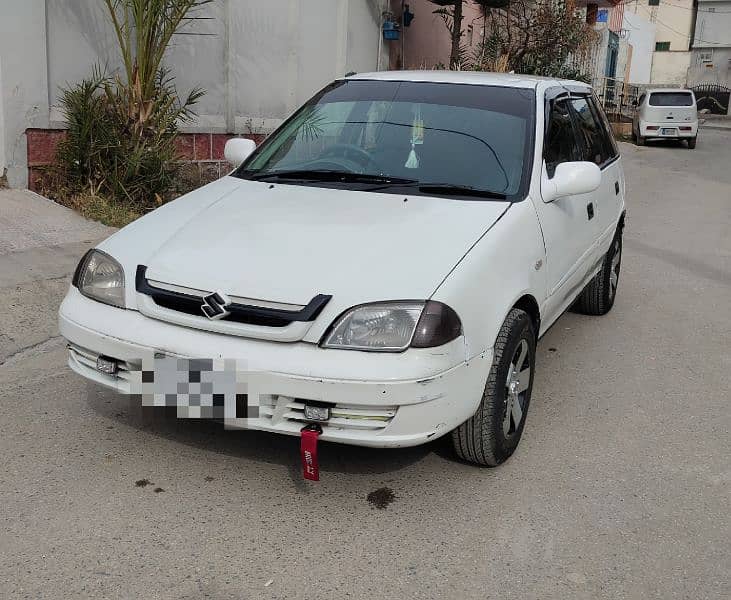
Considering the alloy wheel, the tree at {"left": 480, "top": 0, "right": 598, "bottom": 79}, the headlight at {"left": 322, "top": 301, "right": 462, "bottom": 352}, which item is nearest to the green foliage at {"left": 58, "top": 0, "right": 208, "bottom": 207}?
the alloy wheel

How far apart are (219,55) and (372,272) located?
7.86 metres

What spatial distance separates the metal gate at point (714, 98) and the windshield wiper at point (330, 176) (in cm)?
4973

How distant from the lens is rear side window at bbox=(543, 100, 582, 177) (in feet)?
14.6

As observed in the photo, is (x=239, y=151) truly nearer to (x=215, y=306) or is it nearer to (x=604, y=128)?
(x=215, y=306)

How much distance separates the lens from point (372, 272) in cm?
325

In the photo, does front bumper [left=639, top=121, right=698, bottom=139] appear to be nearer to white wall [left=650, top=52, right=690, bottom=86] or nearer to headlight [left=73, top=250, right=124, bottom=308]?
headlight [left=73, top=250, right=124, bottom=308]

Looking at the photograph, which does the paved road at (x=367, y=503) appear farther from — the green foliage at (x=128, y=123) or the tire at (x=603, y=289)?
the green foliage at (x=128, y=123)

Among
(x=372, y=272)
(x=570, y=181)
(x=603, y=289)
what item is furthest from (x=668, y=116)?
(x=372, y=272)

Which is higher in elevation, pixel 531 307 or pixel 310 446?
pixel 531 307

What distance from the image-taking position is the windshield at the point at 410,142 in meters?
4.14

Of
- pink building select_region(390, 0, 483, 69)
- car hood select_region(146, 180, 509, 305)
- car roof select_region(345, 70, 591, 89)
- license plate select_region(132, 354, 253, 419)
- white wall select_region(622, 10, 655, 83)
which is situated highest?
white wall select_region(622, 10, 655, 83)

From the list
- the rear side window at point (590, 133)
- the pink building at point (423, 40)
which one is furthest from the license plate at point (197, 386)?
the pink building at point (423, 40)

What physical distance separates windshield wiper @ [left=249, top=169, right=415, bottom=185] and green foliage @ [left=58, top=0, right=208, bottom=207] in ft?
13.2

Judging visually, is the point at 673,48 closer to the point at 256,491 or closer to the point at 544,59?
the point at 544,59
